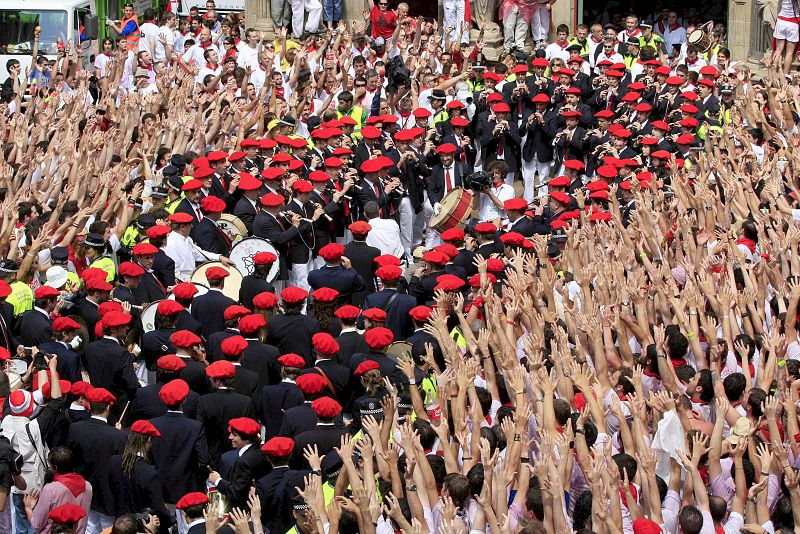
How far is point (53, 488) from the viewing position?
9281mm

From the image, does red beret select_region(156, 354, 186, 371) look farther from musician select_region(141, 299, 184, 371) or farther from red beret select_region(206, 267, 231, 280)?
red beret select_region(206, 267, 231, 280)

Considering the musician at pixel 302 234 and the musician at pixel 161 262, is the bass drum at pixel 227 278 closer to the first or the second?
the musician at pixel 161 262

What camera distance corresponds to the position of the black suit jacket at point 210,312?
12172 millimetres

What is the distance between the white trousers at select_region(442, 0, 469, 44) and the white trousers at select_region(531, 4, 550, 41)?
42.4 inches

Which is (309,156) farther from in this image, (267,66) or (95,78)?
(95,78)

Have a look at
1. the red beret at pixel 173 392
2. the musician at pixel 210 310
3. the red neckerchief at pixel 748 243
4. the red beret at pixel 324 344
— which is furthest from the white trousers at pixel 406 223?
the red beret at pixel 173 392

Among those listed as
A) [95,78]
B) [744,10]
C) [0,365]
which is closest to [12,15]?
[95,78]

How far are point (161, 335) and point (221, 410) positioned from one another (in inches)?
55.0

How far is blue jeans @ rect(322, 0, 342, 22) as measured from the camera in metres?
25.2

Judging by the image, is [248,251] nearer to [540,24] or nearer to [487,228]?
[487,228]

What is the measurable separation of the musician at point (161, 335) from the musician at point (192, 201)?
267cm

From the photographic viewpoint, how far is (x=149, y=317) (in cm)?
1208

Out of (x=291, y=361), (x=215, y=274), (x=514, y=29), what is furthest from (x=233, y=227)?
(x=514, y=29)

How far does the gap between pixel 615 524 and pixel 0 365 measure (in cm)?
510
